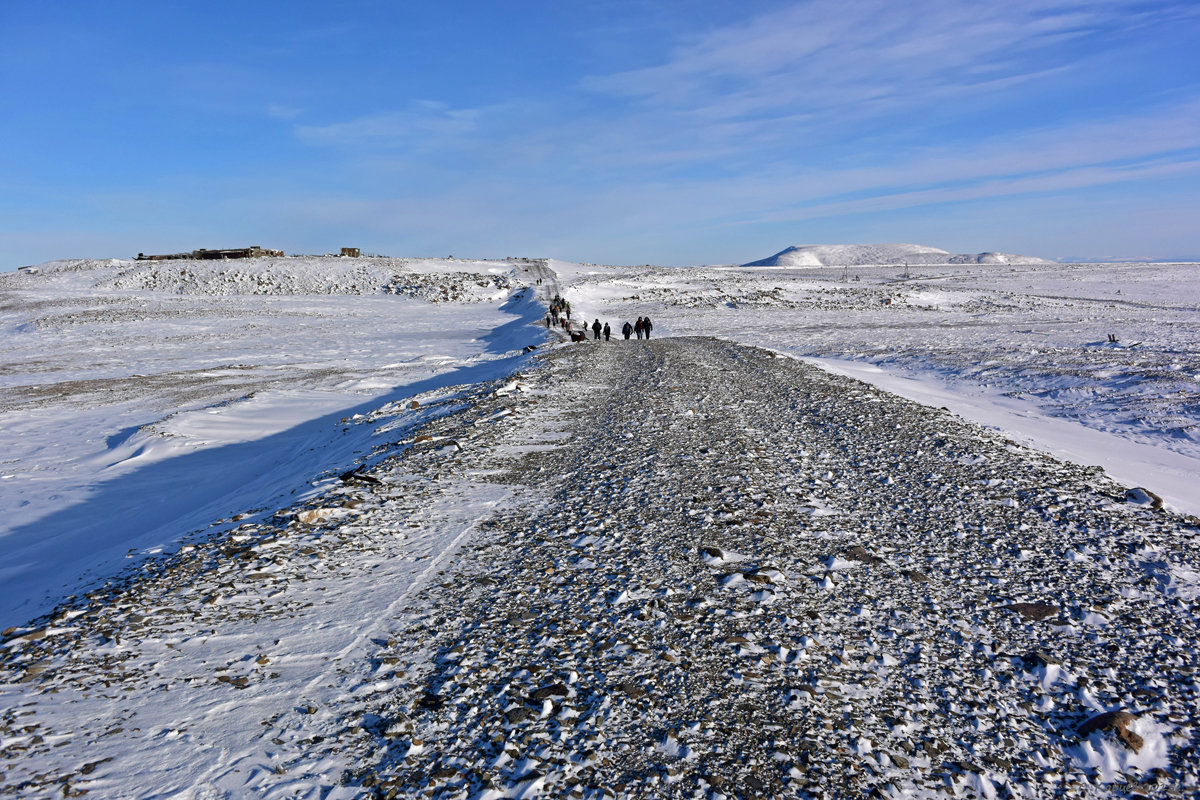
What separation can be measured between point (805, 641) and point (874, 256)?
16046cm

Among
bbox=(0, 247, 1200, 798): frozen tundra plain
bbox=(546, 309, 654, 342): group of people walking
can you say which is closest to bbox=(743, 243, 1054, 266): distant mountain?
bbox=(546, 309, 654, 342): group of people walking

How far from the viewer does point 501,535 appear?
771 cm

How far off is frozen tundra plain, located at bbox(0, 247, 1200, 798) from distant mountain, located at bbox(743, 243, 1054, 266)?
135555 millimetres

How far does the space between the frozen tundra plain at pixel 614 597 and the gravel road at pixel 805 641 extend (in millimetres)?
32

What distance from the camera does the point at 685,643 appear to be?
18.1ft

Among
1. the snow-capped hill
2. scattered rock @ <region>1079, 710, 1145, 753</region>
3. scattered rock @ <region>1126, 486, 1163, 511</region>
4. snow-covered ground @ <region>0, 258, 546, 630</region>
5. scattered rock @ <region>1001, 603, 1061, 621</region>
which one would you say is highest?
the snow-capped hill

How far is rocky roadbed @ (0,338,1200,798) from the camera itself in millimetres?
4203

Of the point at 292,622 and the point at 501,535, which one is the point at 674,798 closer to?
the point at 292,622

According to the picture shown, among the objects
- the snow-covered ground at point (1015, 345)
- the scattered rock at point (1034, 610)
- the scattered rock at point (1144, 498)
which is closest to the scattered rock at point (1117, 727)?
the scattered rock at point (1034, 610)

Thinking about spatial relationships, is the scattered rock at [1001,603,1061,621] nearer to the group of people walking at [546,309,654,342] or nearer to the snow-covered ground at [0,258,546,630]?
Result: the snow-covered ground at [0,258,546,630]

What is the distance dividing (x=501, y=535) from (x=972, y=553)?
5240mm

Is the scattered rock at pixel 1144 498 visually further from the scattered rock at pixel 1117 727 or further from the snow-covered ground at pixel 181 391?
the snow-covered ground at pixel 181 391

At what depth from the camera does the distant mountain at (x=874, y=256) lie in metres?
142

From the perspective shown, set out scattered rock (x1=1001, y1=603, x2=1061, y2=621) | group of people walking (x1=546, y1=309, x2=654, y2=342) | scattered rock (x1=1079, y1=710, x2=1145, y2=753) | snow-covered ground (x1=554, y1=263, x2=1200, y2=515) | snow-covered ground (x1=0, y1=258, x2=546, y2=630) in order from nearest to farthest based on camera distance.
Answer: scattered rock (x1=1079, y1=710, x2=1145, y2=753)
scattered rock (x1=1001, y1=603, x2=1061, y2=621)
snow-covered ground (x1=0, y1=258, x2=546, y2=630)
snow-covered ground (x1=554, y1=263, x2=1200, y2=515)
group of people walking (x1=546, y1=309, x2=654, y2=342)
